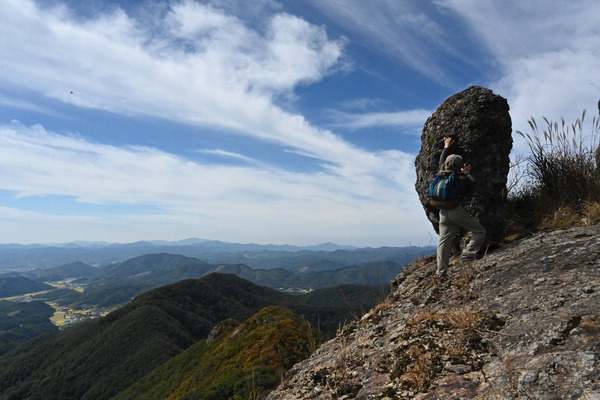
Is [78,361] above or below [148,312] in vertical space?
below

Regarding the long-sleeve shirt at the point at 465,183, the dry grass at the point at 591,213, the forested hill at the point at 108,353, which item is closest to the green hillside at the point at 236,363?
the long-sleeve shirt at the point at 465,183

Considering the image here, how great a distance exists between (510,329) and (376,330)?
8.75ft

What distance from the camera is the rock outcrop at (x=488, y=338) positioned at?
3.24 meters

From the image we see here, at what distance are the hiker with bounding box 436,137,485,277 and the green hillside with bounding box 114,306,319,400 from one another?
19.7 m

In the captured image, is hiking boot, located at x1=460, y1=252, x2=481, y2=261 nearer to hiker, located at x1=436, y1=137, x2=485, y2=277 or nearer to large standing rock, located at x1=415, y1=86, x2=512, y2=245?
hiker, located at x1=436, y1=137, x2=485, y2=277

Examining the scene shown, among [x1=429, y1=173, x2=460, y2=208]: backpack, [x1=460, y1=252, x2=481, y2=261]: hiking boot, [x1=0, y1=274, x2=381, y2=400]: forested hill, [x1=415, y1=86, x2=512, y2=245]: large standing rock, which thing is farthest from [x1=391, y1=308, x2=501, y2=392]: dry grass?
[x1=0, y1=274, x2=381, y2=400]: forested hill

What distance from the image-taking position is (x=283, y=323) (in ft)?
245

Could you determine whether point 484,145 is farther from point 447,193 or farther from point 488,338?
point 488,338

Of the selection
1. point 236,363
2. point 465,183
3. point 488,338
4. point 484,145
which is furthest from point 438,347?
point 236,363

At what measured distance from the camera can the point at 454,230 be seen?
7441 millimetres

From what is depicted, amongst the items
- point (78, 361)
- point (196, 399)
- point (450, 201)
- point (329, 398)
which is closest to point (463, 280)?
point (450, 201)

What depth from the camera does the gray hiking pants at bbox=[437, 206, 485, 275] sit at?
7.18 m

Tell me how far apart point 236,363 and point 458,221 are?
62.6 m

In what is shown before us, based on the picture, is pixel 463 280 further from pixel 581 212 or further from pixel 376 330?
pixel 581 212
